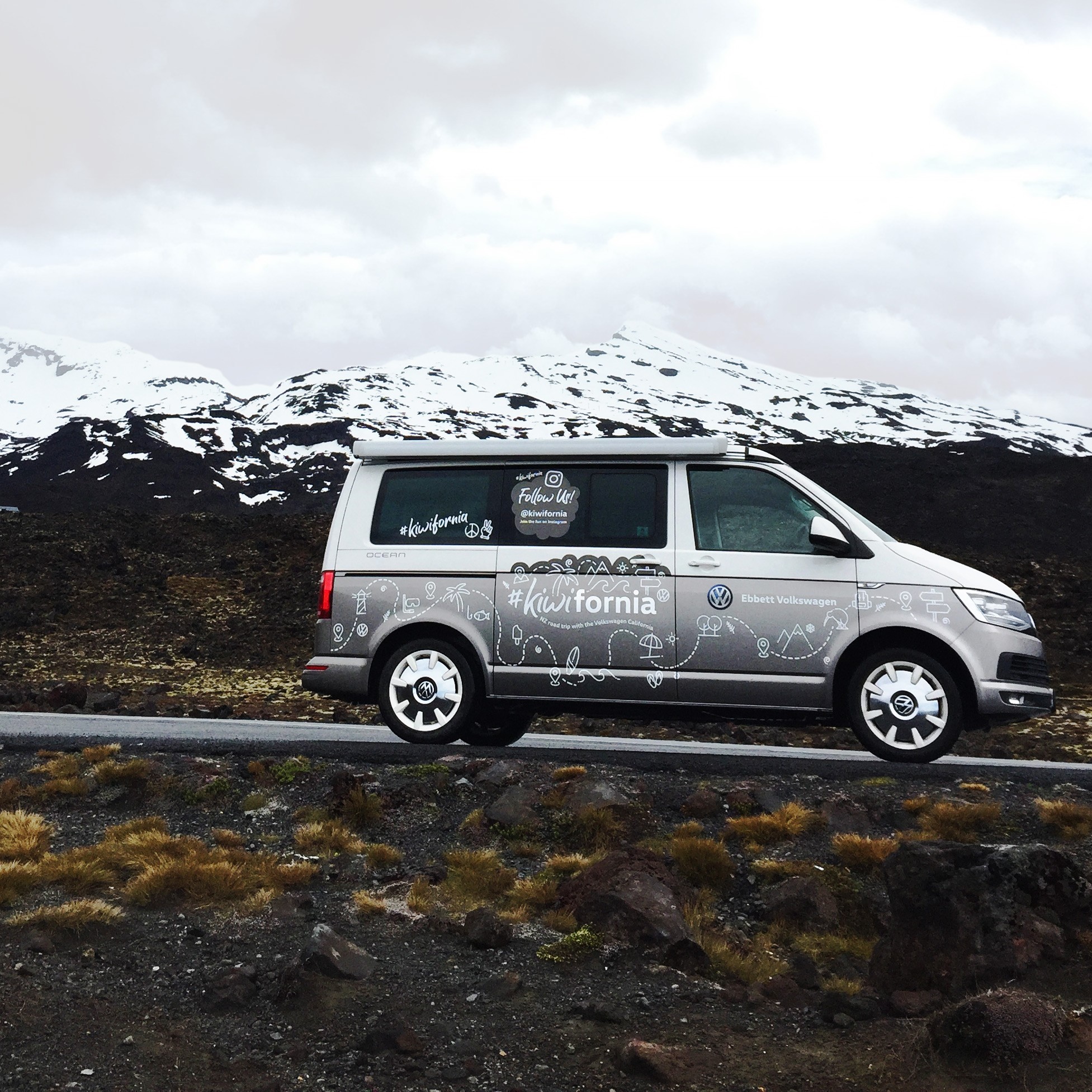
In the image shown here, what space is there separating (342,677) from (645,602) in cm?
245

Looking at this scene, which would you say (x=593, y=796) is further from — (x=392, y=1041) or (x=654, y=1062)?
(x=654, y=1062)

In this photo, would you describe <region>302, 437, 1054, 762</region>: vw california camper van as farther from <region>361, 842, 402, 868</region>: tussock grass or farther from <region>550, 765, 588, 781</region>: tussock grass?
<region>361, 842, 402, 868</region>: tussock grass

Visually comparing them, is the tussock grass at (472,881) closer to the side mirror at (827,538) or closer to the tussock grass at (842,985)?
the tussock grass at (842,985)

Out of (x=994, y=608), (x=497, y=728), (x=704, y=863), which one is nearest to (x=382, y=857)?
(x=704, y=863)

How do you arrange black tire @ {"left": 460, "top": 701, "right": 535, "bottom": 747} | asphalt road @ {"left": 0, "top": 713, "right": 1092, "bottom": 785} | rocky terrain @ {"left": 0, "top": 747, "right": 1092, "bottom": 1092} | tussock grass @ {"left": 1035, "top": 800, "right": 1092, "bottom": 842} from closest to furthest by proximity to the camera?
rocky terrain @ {"left": 0, "top": 747, "right": 1092, "bottom": 1092} → tussock grass @ {"left": 1035, "top": 800, "right": 1092, "bottom": 842} → asphalt road @ {"left": 0, "top": 713, "right": 1092, "bottom": 785} → black tire @ {"left": 460, "top": 701, "right": 535, "bottom": 747}

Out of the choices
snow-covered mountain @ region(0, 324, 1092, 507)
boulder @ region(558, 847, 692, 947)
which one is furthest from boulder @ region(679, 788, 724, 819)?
snow-covered mountain @ region(0, 324, 1092, 507)

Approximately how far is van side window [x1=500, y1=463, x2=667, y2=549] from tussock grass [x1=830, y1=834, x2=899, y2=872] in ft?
8.18

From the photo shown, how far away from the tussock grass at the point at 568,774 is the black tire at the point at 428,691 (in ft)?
3.44

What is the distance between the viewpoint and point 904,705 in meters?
7.97

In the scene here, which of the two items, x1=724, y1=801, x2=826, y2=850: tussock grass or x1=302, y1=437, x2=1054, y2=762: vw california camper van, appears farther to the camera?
x1=302, y1=437, x2=1054, y2=762: vw california camper van

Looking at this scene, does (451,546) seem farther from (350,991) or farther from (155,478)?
(155,478)

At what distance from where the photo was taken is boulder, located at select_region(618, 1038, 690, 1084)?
439 centimetres

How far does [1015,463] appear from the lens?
203 feet

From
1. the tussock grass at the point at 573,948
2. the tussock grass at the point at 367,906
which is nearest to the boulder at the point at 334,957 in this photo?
the tussock grass at the point at 367,906
